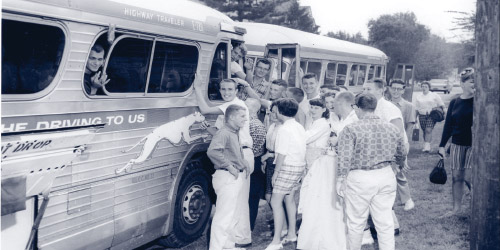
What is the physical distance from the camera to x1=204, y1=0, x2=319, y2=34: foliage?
3775cm

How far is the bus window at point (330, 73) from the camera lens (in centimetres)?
1576

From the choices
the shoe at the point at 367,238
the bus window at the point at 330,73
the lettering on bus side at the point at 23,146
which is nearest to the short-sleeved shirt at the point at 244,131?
the shoe at the point at 367,238

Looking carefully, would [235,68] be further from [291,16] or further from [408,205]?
[291,16]

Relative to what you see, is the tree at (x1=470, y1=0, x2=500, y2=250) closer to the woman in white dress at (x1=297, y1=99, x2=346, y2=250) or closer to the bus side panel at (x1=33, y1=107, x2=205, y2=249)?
the woman in white dress at (x1=297, y1=99, x2=346, y2=250)

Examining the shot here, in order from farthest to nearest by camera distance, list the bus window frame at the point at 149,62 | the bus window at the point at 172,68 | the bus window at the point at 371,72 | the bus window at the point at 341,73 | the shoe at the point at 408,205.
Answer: the bus window at the point at 371,72
the bus window at the point at 341,73
the shoe at the point at 408,205
the bus window at the point at 172,68
the bus window frame at the point at 149,62

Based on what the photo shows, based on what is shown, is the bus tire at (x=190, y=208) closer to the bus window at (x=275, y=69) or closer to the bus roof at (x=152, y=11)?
the bus roof at (x=152, y=11)

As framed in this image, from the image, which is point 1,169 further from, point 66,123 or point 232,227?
point 232,227

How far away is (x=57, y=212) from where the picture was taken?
3.97 meters

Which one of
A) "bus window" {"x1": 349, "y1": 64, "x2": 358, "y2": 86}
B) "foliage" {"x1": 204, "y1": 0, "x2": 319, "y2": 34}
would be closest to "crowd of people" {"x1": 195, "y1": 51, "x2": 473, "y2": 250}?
"bus window" {"x1": 349, "y1": 64, "x2": 358, "y2": 86}

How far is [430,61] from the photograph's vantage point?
62875 millimetres

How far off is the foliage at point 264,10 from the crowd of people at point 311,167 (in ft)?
106

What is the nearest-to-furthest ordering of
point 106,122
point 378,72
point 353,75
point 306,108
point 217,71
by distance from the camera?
point 106,122, point 217,71, point 306,108, point 353,75, point 378,72

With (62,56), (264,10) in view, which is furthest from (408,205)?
(264,10)

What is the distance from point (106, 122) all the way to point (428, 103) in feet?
32.7
